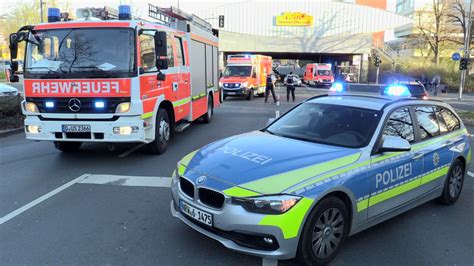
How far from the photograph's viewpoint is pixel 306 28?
55938 mm

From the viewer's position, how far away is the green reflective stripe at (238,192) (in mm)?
3228

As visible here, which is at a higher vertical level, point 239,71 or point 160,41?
point 160,41

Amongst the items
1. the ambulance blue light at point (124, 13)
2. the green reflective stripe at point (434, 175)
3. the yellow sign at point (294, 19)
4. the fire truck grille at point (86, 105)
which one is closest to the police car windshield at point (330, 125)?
the green reflective stripe at point (434, 175)

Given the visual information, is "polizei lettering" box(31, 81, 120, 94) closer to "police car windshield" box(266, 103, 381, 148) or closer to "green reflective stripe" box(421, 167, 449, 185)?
"police car windshield" box(266, 103, 381, 148)

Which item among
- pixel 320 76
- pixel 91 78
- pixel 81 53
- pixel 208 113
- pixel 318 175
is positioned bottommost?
pixel 208 113

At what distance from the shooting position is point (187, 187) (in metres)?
3.73

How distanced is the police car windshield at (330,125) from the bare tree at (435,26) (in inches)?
1852

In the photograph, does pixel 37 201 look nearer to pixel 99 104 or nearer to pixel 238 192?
pixel 99 104

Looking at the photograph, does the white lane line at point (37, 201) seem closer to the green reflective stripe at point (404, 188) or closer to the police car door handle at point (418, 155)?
the green reflective stripe at point (404, 188)

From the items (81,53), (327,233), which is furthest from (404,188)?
(81,53)

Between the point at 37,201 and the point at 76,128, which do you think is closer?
the point at 37,201

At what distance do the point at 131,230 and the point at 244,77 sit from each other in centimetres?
2044

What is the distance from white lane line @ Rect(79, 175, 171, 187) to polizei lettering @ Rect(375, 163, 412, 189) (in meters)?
3.20

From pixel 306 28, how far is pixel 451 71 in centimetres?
2097
